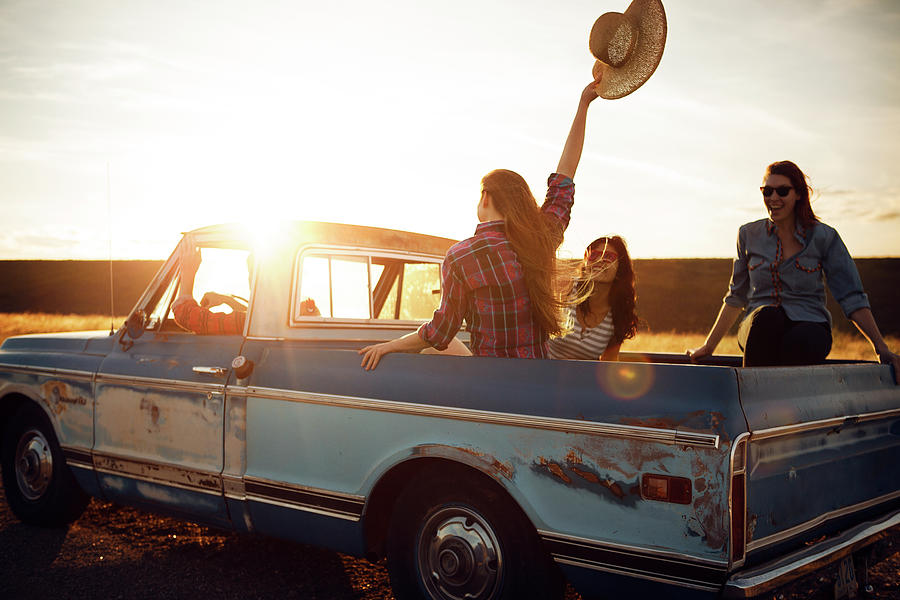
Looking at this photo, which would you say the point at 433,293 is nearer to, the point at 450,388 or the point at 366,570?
the point at 366,570

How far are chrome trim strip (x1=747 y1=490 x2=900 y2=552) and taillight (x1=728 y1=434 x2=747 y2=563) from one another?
78 mm

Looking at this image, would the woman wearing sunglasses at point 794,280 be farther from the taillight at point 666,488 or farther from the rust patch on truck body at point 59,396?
the rust patch on truck body at point 59,396

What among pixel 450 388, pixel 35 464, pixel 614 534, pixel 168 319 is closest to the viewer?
pixel 614 534

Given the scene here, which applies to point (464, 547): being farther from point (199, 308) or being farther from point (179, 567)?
point (199, 308)

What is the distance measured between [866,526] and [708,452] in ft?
3.76

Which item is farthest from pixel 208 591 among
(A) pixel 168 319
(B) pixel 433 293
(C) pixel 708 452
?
(C) pixel 708 452

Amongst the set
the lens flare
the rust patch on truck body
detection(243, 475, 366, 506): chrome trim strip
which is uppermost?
the lens flare

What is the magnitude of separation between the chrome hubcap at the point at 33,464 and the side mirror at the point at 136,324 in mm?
1077

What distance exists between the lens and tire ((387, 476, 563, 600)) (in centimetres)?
268

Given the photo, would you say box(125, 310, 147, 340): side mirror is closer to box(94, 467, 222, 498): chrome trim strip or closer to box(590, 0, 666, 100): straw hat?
box(94, 467, 222, 498): chrome trim strip

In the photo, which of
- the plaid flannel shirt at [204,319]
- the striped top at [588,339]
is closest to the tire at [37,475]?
the plaid flannel shirt at [204,319]

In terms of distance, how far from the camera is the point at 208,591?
366 cm

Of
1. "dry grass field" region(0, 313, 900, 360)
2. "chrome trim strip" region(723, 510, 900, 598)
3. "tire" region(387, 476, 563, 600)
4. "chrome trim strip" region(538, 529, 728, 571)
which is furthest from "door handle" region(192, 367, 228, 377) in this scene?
"dry grass field" region(0, 313, 900, 360)

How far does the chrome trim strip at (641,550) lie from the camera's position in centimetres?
230
